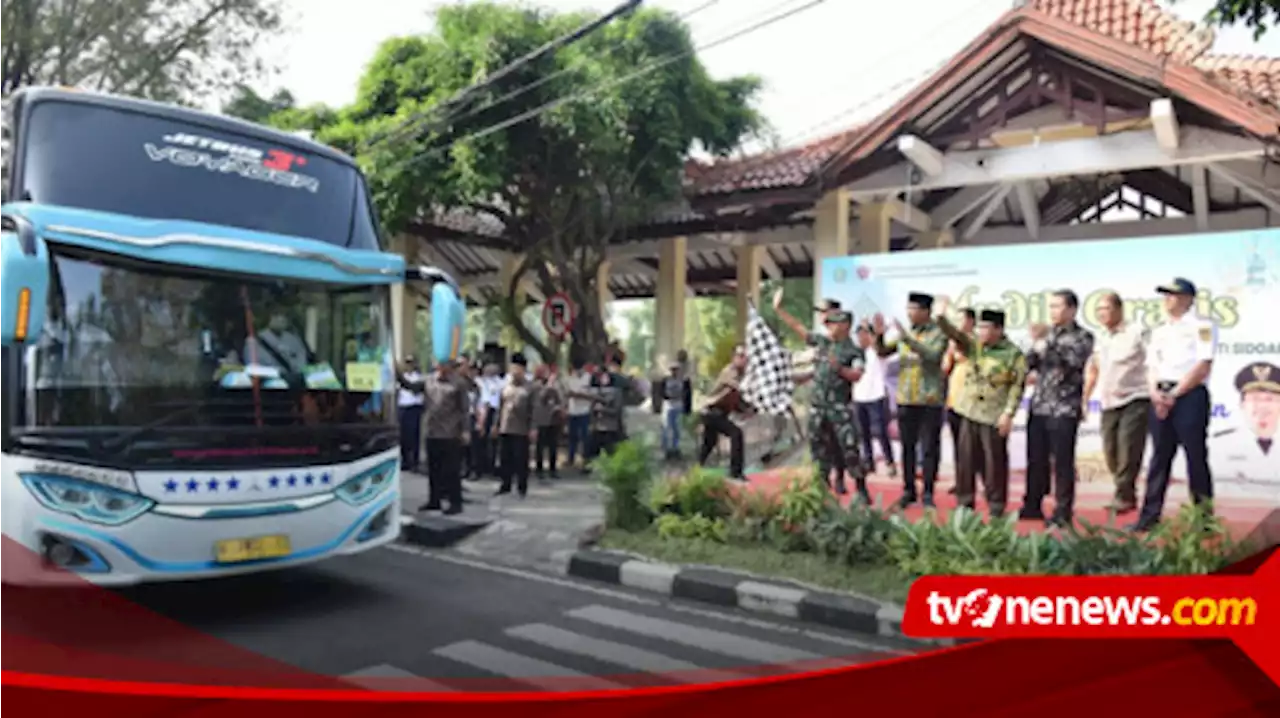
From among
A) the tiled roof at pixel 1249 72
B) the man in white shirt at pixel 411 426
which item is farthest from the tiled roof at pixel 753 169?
the man in white shirt at pixel 411 426

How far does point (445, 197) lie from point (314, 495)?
1169 mm

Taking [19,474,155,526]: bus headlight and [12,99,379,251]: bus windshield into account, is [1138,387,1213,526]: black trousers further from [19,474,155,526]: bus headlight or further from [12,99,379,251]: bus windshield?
[19,474,155,526]: bus headlight

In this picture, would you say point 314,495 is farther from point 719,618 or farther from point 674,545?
point 674,545

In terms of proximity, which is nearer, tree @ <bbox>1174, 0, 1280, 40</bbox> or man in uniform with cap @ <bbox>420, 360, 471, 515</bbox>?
tree @ <bbox>1174, 0, 1280, 40</bbox>

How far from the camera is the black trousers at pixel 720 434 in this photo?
219 inches

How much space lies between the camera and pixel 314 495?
3.01 m

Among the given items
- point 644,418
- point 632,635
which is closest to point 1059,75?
point 632,635

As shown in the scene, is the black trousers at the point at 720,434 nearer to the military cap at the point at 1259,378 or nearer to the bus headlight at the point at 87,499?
the military cap at the point at 1259,378

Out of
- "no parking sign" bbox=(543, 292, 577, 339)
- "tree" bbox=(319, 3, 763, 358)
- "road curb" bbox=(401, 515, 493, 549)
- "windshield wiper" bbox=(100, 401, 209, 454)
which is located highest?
"tree" bbox=(319, 3, 763, 358)

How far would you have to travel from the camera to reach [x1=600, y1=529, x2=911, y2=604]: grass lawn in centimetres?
291

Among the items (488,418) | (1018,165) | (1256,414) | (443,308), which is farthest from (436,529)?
(1018,165)

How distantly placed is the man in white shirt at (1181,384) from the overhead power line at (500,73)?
2386 millimetres

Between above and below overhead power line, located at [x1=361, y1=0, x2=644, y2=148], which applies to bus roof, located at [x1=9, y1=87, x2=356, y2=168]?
below

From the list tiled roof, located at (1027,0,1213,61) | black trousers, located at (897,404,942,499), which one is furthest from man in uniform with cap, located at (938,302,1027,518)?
tiled roof, located at (1027,0,1213,61)
